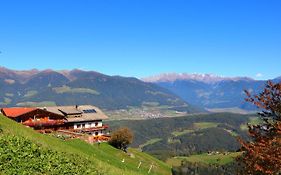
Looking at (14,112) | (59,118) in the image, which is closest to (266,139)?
(59,118)

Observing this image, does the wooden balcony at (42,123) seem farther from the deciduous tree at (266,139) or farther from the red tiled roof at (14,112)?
the deciduous tree at (266,139)

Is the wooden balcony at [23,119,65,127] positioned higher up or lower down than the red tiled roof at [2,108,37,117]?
lower down

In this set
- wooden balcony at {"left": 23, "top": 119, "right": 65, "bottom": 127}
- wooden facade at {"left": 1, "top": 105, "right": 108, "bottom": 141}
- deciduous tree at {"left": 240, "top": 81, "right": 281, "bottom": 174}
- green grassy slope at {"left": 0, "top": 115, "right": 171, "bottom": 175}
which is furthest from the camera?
wooden facade at {"left": 1, "top": 105, "right": 108, "bottom": 141}

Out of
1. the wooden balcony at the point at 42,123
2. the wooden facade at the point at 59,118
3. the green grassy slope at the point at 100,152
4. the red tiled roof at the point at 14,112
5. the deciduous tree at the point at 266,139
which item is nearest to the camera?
the deciduous tree at the point at 266,139

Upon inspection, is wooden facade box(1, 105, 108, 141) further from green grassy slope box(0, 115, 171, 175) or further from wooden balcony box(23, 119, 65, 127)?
green grassy slope box(0, 115, 171, 175)

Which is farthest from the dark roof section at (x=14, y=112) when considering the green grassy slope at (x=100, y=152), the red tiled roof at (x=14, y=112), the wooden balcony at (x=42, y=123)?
the green grassy slope at (x=100, y=152)

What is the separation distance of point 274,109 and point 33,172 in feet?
54.4

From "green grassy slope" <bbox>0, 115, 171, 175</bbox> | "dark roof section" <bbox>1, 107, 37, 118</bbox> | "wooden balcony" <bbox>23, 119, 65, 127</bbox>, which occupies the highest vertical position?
"dark roof section" <bbox>1, 107, 37, 118</bbox>

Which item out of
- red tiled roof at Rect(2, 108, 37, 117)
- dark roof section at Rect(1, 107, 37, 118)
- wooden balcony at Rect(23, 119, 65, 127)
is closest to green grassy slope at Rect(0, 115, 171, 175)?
wooden balcony at Rect(23, 119, 65, 127)

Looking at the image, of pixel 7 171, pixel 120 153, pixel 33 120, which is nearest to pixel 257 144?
pixel 7 171

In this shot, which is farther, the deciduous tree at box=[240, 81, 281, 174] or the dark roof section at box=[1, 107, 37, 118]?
the dark roof section at box=[1, 107, 37, 118]

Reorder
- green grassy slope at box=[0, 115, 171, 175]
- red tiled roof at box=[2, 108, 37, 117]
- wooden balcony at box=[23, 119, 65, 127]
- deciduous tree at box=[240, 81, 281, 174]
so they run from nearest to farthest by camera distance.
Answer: deciduous tree at box=[240, 81, 281, 174] < green grassy slope at box=[0, 115, 171, 175] < wooden balcony at box=[23, 119, 65, 127] < red tiled roof at box=[2, 108, 37, 117]

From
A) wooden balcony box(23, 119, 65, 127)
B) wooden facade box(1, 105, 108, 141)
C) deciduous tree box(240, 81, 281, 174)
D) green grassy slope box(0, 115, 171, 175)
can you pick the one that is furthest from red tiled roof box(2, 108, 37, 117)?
deciduous tree box(240, 81, 281, 174)

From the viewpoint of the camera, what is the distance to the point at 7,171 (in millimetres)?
23406
